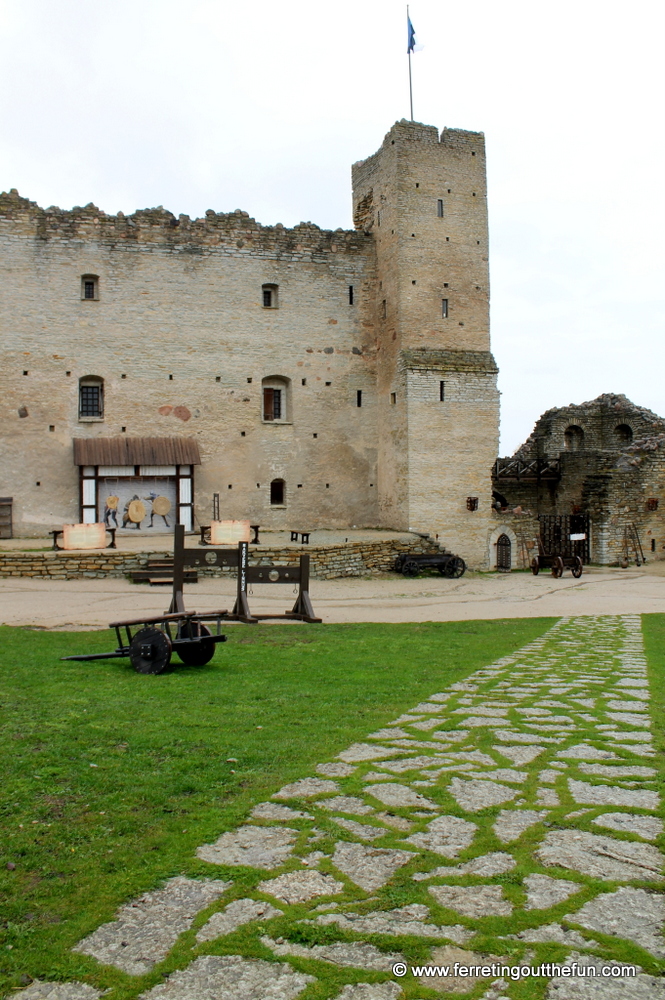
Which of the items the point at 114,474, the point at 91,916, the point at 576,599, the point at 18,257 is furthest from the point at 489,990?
the point at 18,257

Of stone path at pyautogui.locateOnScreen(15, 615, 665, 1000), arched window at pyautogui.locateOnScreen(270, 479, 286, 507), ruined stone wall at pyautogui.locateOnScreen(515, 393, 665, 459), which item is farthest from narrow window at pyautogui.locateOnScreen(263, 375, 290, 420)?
stone path at pyautogui.locateOnScreen(15, 615, 665, 1000)

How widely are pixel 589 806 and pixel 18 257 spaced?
24.1 metres

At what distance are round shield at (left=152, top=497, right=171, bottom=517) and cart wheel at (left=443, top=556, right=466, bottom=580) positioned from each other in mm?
8601

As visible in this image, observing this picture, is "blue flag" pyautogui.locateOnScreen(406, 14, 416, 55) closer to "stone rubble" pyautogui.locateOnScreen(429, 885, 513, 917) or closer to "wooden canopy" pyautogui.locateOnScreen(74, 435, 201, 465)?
"wooden canopy" pyautogui.locateOnScreen(74, 435, 201, 465)

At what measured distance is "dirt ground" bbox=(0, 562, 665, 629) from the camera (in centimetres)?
1287

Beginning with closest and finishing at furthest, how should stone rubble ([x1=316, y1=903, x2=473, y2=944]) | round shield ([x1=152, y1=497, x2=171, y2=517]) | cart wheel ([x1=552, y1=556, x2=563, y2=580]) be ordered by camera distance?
stone rubble ([x1=316, y1=903, x2=473, y2=944]), cart wheel ([x1=552, y1=556, x2=563, y2=580]), round shield ([x1=152, y1=497, x2=171, y2=517])

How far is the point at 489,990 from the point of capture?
2510 millimetres

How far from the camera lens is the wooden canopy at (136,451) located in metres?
23.6

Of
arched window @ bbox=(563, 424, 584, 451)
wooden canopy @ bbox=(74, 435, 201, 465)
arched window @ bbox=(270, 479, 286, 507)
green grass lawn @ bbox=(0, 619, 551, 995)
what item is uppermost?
arched window @ bbox=(563, 424, 584, 451)

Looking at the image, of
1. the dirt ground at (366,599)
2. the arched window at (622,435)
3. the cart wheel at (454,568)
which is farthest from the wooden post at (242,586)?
the arched window at (622,435)

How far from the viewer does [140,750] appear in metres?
4.89

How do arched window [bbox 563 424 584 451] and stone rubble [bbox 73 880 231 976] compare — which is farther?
arched window [bbox 563 424 584 451]

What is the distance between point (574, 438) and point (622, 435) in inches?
73.4

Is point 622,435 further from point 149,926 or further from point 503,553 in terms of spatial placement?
point 149,926
